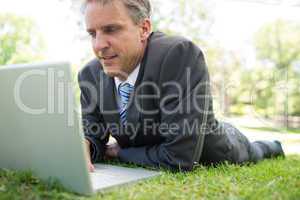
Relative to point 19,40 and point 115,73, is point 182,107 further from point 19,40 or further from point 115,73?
point 19,40

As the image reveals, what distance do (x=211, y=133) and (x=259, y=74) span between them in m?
7.71

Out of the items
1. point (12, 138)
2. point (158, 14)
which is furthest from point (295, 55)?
point (12, 138)

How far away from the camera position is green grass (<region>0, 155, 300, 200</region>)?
134 cm

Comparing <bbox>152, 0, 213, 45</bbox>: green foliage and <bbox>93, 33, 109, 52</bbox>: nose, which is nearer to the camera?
<bbox>93, 33, 109, 52</bbox>: nose

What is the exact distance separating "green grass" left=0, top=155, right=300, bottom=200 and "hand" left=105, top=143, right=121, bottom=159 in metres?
0.48

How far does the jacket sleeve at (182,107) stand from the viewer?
71.7 inches

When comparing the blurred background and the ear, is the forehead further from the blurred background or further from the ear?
the blurred background

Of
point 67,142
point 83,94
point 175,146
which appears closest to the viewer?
point 67,142

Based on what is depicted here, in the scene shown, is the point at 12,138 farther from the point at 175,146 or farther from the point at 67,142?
the point at 175,146

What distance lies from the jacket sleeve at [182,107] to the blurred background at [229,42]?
435 cm

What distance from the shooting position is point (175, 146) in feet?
5.96

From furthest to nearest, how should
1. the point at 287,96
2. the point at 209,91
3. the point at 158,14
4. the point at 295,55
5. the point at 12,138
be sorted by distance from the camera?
1. the point at 295,55
2. the point at 287,96
3. the point at 158,14
4. the point at 209,91
5. the point at 12,138

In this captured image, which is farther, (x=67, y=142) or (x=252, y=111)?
(x=252, y=111)

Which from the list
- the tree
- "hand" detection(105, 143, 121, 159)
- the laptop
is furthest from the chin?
the tree
